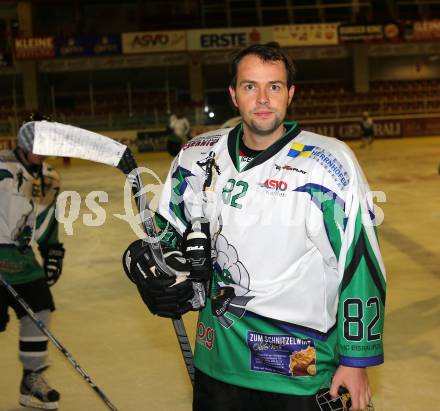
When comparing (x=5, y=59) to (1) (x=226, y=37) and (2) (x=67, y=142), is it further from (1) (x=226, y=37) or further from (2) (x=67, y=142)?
(2) (x=67, y=142)

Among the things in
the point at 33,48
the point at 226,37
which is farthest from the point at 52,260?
the point at 33,48

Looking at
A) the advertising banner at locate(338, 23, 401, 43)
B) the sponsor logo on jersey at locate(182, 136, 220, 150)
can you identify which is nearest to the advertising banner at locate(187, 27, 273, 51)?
the advertising banner at locate(338, 23, 401, 43)

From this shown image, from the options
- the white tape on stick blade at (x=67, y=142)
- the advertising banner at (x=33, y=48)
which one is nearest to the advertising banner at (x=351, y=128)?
the advertising banner at (x=33, y=48)

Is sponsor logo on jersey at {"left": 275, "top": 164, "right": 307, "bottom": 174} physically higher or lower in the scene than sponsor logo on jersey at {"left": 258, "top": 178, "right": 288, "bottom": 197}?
higher

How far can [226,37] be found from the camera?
2428 centimetres

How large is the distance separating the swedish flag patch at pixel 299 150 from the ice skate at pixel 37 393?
2.26 metres

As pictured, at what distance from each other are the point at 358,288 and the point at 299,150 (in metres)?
0.42

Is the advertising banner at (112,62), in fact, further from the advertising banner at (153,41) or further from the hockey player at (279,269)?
the hockey player at (279,269)

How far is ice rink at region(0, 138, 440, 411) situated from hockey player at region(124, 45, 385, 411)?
1726 mm

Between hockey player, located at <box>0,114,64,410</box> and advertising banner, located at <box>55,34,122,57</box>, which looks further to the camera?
advertising banner, located at <box>55,34,122,57</box>

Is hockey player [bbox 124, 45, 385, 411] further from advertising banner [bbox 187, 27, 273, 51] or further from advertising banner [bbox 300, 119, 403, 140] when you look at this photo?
advertising banner [bbox 300, 119, 403, 140]

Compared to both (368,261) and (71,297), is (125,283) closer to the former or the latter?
(71,297)

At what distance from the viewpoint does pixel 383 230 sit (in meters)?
8.38

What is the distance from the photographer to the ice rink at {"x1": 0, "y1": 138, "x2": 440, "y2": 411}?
4.05m
